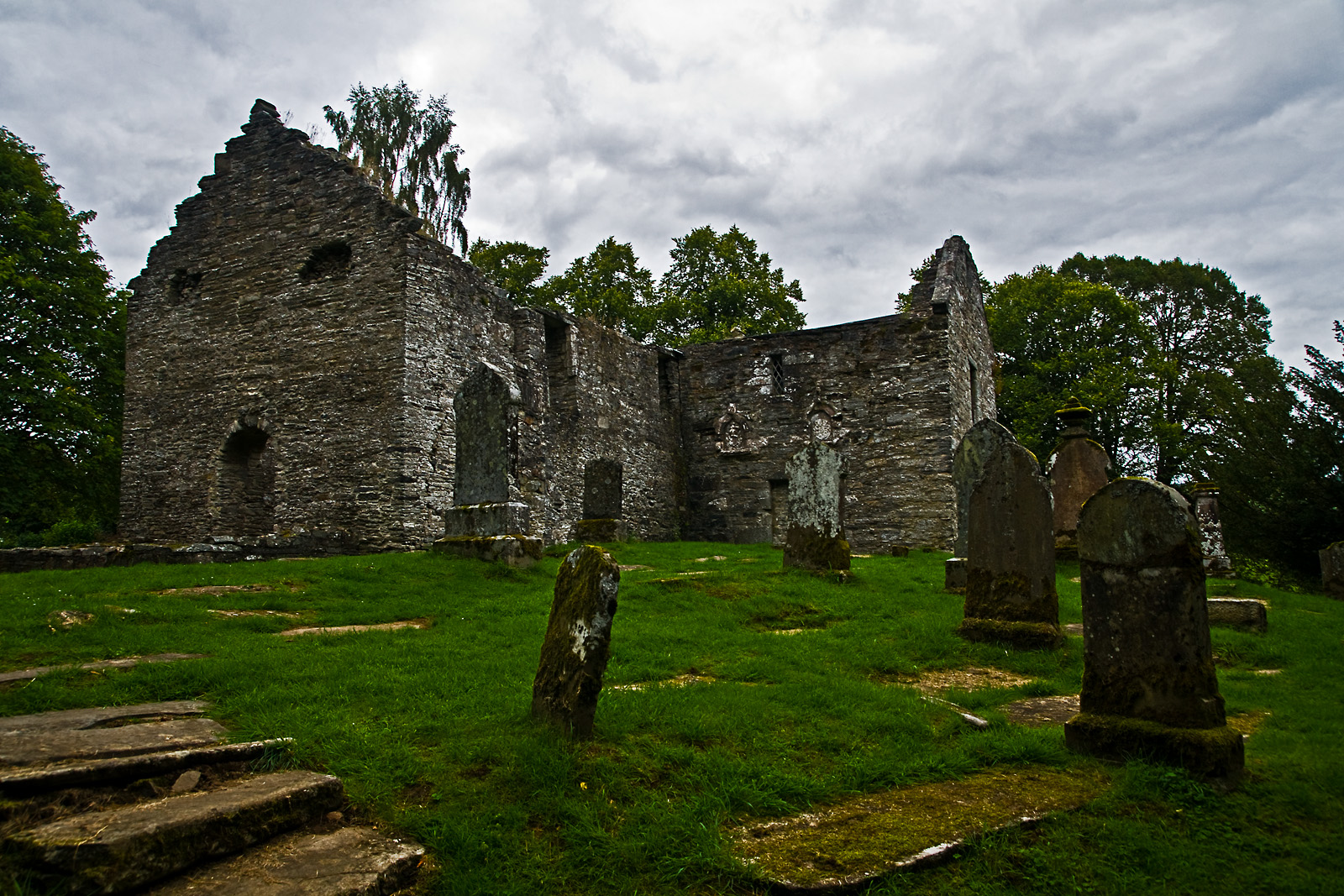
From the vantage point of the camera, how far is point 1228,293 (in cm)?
3092

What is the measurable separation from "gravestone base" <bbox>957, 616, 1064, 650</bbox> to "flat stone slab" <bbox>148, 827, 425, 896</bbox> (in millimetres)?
5435

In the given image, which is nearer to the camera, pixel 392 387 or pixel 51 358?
pixel 392 387

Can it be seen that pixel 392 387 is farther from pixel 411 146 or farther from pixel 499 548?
pixel 411 146

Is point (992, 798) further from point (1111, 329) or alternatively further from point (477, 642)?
point (1111, 329)

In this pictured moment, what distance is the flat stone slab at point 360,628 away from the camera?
6.48 metres

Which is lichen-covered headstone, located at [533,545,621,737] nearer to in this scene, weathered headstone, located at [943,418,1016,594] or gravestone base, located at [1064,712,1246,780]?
gravestone base, located at [1064,712,1246,780]

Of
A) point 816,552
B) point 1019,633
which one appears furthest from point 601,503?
point 1019,633

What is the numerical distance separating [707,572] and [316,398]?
29.3 feet

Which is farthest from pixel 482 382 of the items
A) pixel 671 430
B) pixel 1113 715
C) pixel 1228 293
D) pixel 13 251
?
pixel 1228 293

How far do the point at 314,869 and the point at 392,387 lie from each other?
12757 millimetres

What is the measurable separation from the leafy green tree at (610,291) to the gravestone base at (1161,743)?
99.4 ft

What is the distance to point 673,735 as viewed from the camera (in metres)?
4.31

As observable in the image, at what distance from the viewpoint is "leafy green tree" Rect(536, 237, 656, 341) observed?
34531 millimetres

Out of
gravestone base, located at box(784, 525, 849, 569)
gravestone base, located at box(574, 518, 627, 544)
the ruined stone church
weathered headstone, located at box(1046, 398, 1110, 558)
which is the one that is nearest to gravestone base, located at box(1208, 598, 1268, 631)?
weathered headstone, located at box(1046, 398, 1110, 558)
